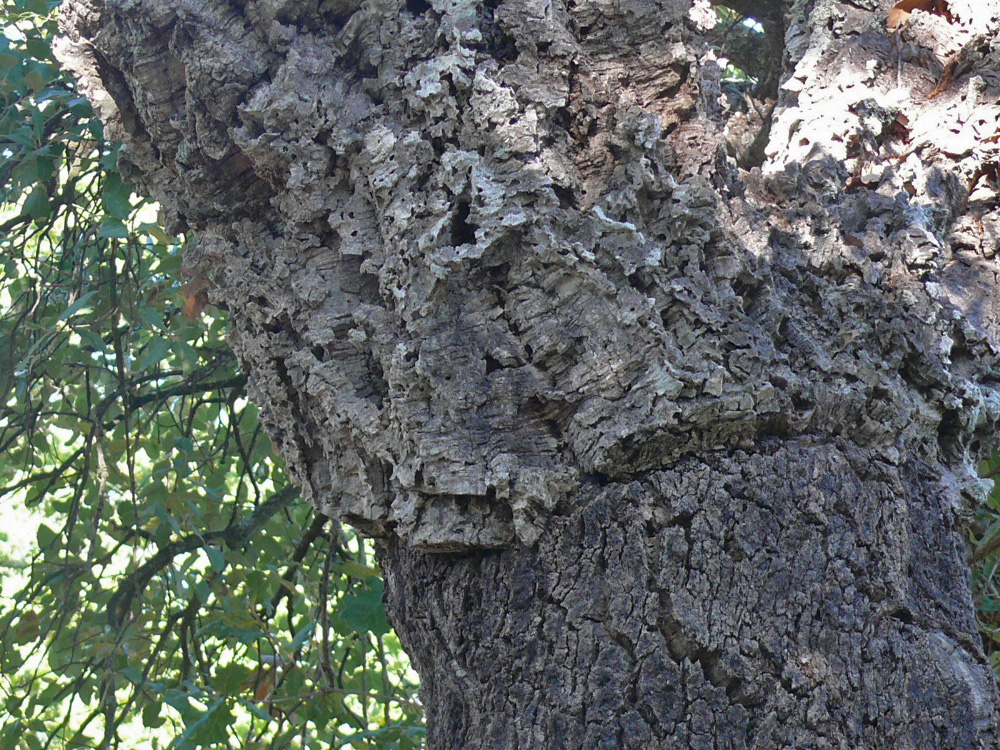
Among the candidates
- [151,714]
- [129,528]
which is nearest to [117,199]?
[129,528]

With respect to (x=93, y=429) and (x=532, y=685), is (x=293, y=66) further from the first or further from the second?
(x=93, y=429)

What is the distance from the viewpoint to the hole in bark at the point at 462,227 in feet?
4.82

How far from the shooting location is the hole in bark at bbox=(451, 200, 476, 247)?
1.47m

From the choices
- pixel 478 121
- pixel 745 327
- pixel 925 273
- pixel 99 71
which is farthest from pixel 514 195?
pixel 99 71

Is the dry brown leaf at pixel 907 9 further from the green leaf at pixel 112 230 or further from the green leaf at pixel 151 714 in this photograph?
the green leaf at pixel 151 714

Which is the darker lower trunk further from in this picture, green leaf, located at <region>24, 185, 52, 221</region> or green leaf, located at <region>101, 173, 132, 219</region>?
green leaf, located at <region>24, 185, 52, 221</region>

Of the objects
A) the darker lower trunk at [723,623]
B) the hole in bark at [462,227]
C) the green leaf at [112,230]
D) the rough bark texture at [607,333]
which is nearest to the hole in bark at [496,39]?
the rough bark texture at [607,333]

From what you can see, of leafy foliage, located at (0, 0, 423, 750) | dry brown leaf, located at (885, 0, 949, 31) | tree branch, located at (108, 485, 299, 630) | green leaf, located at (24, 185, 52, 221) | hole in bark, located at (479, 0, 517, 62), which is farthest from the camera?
tree branch, located at (108, 485, 299, 630)

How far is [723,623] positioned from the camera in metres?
1.23

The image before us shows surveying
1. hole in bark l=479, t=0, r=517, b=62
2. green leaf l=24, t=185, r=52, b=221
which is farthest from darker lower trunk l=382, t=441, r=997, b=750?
green leaf l=24, t=185, r=52, b=221

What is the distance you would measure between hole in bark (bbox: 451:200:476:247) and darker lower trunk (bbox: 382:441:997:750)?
0.46 m

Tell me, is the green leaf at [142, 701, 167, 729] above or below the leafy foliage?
below

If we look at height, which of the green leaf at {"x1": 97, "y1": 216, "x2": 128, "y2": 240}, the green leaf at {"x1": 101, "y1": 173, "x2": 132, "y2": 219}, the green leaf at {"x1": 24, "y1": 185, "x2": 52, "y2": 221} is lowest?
the green leaf at {"x1": 97, "y1": 216, "x2": 128, "y2": 240}

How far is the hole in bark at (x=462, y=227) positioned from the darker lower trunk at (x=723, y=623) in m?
0.46
